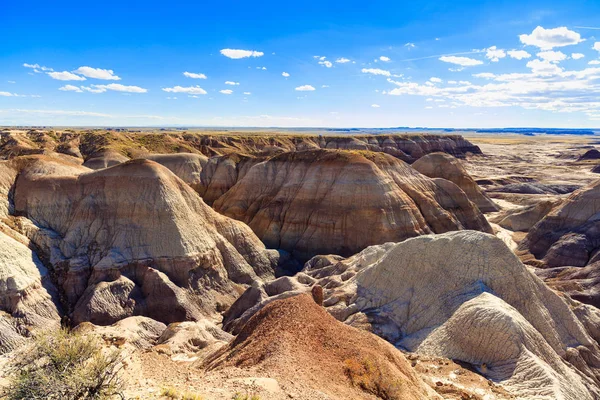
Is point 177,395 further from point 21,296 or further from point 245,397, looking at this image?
point 21,296

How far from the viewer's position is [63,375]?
9.76 m

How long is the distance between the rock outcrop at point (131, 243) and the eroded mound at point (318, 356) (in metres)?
11.1

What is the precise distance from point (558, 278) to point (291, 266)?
70.9ft

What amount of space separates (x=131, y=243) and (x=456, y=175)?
52.1 m

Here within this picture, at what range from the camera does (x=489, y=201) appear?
211ft

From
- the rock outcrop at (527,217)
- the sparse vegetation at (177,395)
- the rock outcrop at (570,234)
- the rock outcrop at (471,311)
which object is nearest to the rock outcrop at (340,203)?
the rock outcrop at (570,234)

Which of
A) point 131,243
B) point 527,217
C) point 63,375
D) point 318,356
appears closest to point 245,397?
point 318,356

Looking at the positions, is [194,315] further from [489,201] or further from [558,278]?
[489,201]

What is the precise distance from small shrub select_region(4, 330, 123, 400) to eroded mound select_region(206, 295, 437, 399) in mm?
4464

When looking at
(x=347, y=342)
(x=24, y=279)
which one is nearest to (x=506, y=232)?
(x=347, y=342)

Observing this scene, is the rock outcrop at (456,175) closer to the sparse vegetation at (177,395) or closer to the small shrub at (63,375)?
the sparse vegetation at (177,395)

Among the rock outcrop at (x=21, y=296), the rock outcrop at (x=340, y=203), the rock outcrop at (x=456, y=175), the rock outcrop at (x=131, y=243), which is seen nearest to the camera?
the rock outcrop at (x=21, y=296)

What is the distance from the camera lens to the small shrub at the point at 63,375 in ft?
30.0

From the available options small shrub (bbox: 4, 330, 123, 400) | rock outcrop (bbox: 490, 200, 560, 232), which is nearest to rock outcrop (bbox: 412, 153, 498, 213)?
rock outcrop (bbox: 490, 200, 560, 232)
